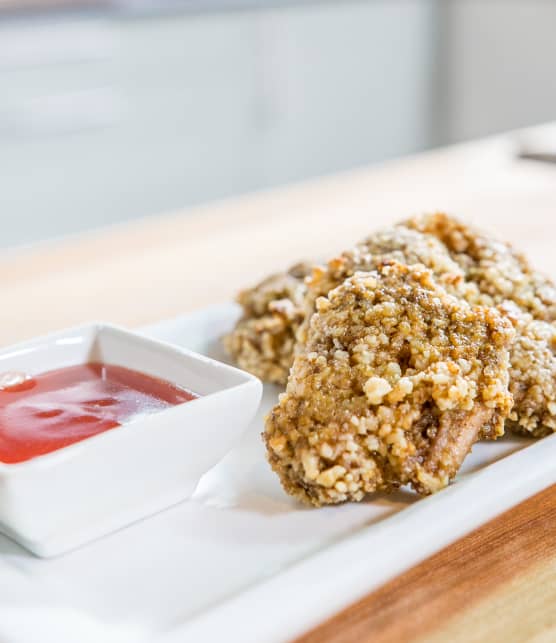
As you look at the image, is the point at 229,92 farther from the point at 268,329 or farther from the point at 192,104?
the point at 268,329

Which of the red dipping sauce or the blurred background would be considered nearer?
the red dipping sauce

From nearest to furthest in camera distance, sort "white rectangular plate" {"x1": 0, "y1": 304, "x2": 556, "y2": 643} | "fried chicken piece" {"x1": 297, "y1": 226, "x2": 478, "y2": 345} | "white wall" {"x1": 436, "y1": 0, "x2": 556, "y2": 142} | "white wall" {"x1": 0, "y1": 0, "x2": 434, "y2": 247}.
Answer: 1. "white rectangular plate" {"x1": 0, "y1": 304, "x2": 556, "y2": 643}
2. "fried chicken piece" {"x1": 297, "y1": 226, "x2": 478, "y2": 345}
3. "white wall" {"x1": 0, "y1": 0, "x2": 434, "y2": 247}
4. "white wall" {"x1": 436, "y1": 0, "x2": 556, "y2": 142}

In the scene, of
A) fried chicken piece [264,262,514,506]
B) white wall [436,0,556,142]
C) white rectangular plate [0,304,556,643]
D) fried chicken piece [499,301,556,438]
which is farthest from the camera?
white wall [436,0,556,142]

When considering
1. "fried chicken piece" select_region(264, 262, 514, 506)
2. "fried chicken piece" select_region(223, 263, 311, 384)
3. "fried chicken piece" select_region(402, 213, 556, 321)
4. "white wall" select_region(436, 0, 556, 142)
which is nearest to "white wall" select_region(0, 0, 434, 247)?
"white wall" select_region(436, 0, 556, 142)

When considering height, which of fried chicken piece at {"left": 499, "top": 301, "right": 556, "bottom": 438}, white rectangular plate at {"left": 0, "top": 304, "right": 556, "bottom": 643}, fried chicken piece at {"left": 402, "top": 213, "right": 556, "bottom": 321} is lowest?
white rectangular plate at {"left": 0, "top": 304, "right": 556, "bottom": 643}

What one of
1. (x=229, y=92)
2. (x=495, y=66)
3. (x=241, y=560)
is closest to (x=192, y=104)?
(x=229, y=92)

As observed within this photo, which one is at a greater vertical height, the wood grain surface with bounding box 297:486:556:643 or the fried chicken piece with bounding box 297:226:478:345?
the fried chicken piece with bounding box 297:226:478:345

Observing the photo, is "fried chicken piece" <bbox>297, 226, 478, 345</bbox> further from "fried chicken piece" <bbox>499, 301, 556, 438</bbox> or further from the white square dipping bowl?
the white square dipping bowl
